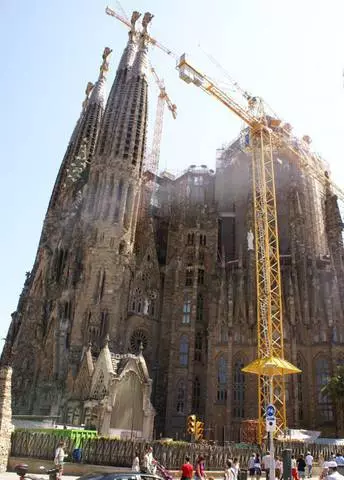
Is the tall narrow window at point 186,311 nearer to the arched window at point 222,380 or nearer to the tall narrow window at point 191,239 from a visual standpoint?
the arched window at point 222,380

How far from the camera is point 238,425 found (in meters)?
45.0

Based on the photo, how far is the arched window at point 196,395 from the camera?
4872cm

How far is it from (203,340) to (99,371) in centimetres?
1466

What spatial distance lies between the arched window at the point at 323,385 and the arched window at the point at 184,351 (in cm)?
1301

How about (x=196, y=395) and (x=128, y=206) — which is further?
(x=128, y=206)

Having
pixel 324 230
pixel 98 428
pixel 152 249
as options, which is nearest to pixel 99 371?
pixel 98 428

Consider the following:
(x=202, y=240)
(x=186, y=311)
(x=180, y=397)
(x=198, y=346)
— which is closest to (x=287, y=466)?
(x=180, y=397)

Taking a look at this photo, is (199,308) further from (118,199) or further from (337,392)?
(337,392)

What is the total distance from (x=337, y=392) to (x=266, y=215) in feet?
55.9

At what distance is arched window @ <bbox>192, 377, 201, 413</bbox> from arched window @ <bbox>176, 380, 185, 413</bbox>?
1397mm

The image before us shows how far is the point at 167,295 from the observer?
176 ft

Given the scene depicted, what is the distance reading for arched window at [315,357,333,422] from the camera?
145 feet

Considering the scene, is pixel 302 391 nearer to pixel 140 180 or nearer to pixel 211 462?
pixel 211 462

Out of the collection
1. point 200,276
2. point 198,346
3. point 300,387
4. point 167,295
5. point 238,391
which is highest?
point 200,276
